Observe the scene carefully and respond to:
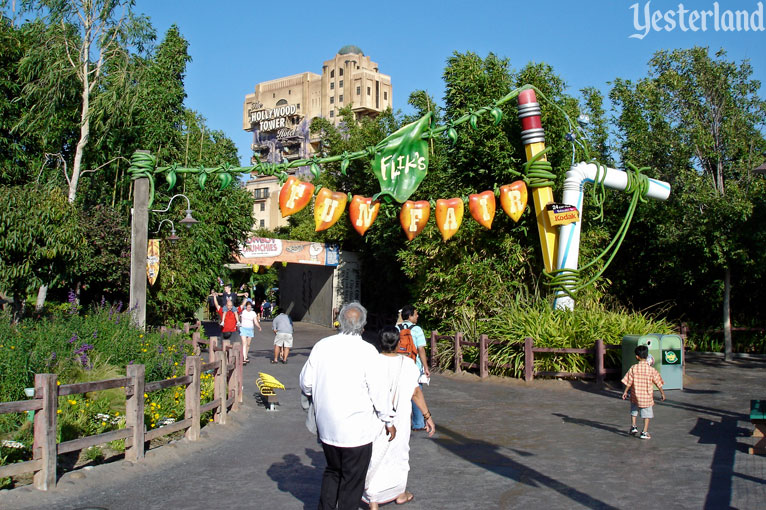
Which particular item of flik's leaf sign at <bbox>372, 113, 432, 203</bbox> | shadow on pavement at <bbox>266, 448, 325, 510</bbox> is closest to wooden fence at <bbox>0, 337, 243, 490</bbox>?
shadow on pavement at <bbox>266, 448, 325, 510</bbox>

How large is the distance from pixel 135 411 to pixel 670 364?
1018 centimetres

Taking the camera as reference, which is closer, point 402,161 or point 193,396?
point 193,396

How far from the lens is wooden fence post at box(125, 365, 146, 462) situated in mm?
7688

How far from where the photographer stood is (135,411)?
25.3ft

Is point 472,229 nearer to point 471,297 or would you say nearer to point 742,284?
point 471,297

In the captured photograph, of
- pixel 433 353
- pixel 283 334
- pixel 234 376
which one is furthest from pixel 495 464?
pixel 283 334

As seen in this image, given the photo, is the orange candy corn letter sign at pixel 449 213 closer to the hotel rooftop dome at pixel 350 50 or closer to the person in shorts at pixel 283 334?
the person in shorts at pixel 283 334

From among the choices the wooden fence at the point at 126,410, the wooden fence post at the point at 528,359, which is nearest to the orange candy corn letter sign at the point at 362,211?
the wooden fence at the point at 126,410

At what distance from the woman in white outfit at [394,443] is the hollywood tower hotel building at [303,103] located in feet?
344

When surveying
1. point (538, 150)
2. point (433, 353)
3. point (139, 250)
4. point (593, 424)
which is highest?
point (538, 150)

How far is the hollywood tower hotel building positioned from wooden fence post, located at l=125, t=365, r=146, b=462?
103m

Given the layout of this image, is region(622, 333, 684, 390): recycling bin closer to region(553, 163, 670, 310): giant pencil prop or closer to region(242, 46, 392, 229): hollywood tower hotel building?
region(553, 163, 670, 310): giant pencil prop

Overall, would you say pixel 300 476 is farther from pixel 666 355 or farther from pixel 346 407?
pixel 666 355

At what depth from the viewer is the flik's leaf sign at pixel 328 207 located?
44.8ft
